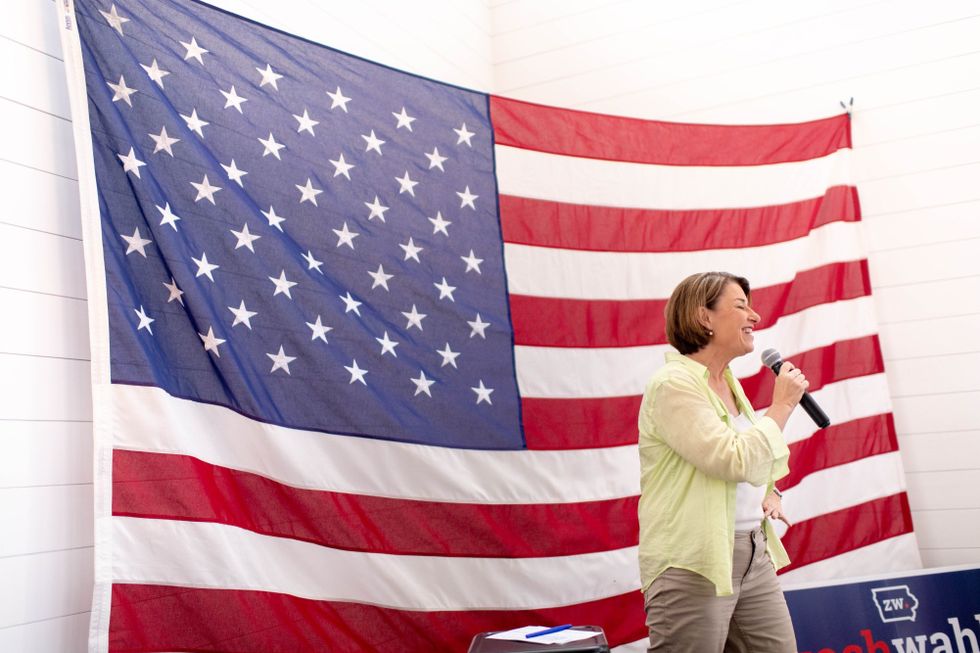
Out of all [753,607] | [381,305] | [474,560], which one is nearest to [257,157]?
[381,305]

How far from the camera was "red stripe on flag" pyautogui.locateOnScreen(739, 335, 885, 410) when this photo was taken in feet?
10.2

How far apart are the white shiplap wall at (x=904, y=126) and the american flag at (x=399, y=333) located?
15cm

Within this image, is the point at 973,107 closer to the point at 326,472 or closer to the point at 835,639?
the point at 835,639

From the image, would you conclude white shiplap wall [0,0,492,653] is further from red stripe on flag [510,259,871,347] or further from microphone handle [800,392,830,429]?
microphone handle [800,392,830,429]

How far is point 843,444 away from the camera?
3.08 metres

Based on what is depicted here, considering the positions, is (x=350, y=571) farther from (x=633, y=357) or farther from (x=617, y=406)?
(x=633, y=357)

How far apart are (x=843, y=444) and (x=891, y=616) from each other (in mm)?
618

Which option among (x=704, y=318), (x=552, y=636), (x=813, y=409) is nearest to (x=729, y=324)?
(x=704, y=318)

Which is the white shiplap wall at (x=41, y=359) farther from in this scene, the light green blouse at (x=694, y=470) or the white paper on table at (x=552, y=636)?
the light green blouse at (x=694, y=470)

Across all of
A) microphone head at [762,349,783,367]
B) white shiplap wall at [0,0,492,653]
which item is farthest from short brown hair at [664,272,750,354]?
white shiplap wall at [0,0,492,653]

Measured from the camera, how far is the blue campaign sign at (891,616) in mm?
2674

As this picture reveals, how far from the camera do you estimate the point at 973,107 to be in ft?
10.4

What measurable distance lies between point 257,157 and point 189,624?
1.19 m

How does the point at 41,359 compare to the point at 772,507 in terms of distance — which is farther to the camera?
the point at 772,507
